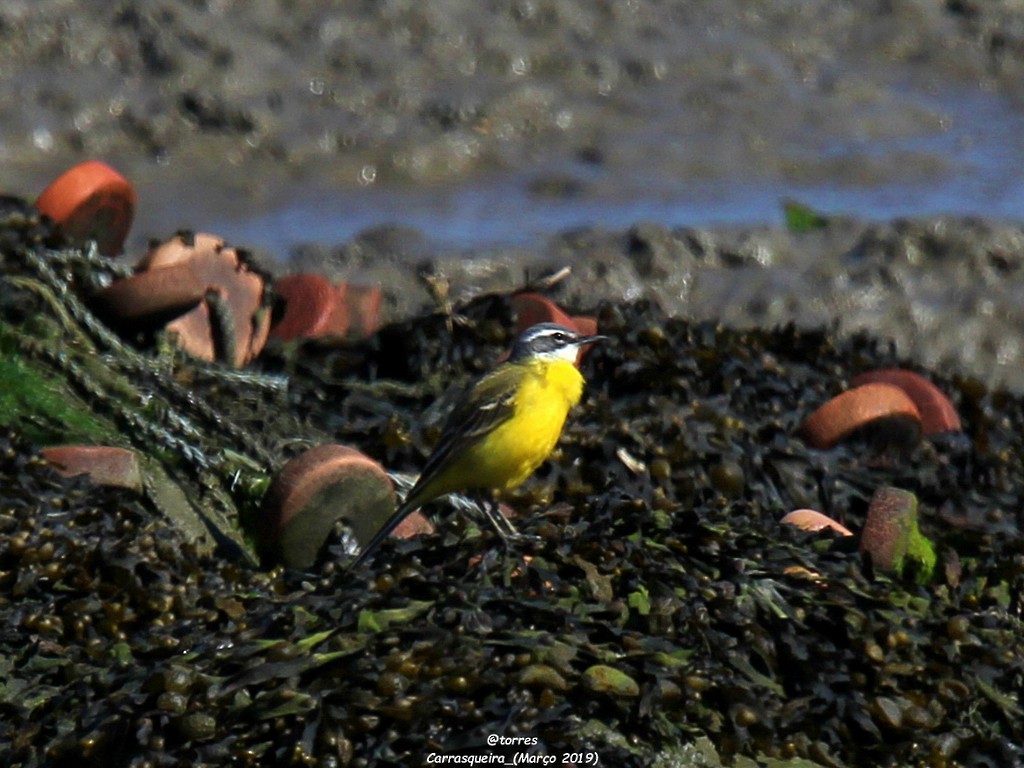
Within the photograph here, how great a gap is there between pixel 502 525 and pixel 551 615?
916mm

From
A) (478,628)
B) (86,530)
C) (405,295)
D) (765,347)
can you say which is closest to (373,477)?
(86,530)

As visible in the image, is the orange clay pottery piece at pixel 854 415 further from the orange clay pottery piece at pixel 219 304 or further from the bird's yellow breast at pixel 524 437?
the orange clay pottery piece at pixel 219 304

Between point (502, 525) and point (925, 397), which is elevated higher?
point (502, 525)

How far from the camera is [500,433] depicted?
565 cm

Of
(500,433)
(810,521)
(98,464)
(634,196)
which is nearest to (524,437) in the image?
(500,433)

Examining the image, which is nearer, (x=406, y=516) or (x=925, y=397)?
(x=406, y=516)

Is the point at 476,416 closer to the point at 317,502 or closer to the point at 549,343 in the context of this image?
the point at 549,343

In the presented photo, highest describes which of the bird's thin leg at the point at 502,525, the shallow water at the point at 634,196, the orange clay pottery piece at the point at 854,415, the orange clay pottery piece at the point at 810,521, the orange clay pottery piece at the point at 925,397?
the bird's thin leg at the point at 502,525

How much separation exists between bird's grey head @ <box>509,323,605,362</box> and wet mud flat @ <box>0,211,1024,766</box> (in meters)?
0.30

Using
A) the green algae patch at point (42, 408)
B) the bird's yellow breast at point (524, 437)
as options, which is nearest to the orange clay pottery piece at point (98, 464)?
the green algae patch at point (42, 408)

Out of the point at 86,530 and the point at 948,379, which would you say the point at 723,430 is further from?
the point at 86,530

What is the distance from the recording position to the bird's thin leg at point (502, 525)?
16.2 feet

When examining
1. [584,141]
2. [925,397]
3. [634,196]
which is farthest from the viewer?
[584,141]

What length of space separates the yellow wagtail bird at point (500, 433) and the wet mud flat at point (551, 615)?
195 millimetres
